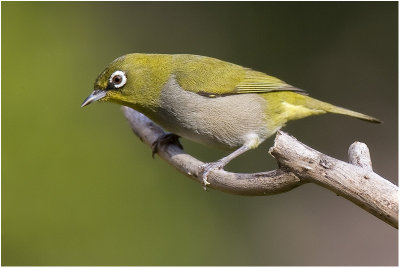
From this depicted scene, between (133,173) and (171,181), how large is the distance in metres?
0.44

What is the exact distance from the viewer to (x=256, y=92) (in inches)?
195

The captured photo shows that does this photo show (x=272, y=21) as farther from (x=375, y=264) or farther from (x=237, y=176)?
(x=237, y=176)

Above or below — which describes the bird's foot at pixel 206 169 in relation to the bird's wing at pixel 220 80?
below

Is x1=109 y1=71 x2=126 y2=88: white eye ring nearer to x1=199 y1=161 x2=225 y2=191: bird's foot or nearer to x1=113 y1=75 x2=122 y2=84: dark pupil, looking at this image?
x1=113 y1=75 x2=122 y2=84: dark pupil

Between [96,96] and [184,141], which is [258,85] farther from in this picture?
[184,141]

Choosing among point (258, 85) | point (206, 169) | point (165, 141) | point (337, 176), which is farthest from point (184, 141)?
point (337, 176)

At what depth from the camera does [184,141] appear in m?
7.32

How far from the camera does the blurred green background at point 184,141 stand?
20.3 feet

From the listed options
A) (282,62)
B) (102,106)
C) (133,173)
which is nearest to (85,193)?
(133,173)

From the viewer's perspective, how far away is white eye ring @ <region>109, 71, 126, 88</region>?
183 inches

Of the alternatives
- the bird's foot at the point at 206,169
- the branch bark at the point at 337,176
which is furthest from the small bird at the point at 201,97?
the branch bark at the point at 337,176

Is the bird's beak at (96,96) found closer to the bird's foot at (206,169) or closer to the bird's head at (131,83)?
the bird's head at (131,83)

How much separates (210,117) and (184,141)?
2.65 metres

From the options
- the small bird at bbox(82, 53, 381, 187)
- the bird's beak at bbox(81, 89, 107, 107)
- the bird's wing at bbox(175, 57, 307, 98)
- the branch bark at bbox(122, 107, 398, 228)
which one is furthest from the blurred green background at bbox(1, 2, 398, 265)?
the branch bark at bbox(122, 107, 398, 228)
